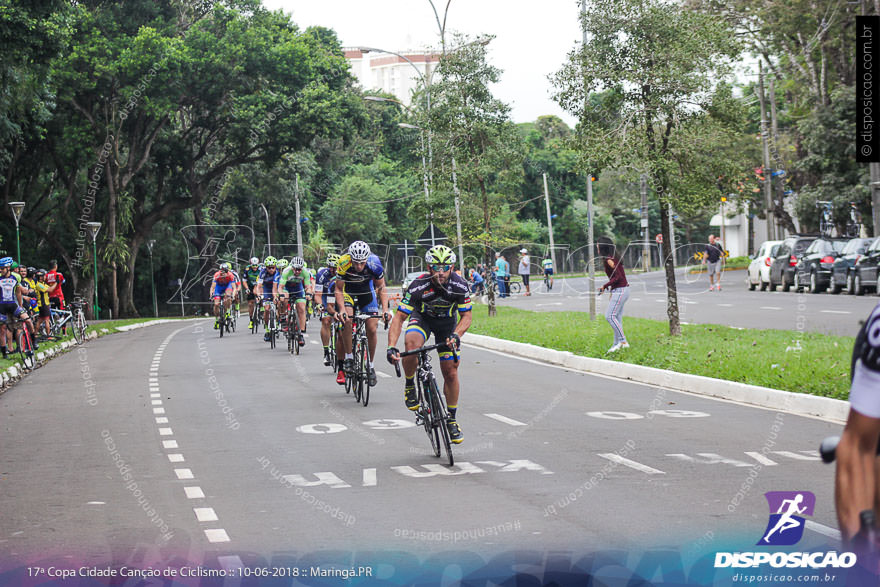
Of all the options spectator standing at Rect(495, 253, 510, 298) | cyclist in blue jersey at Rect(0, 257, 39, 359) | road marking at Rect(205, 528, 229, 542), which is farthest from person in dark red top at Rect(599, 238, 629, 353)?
spectator standing at Rect(495, 253, 510, 298)

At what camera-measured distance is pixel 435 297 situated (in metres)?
10.7

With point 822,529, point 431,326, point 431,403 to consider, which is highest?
point 431,326

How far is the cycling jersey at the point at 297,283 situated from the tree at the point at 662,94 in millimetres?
6598

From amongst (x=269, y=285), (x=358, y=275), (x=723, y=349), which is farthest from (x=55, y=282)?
(x=723, y=349)

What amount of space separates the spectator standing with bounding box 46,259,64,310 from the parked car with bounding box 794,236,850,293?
2324 cm

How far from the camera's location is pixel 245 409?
14.6 meters

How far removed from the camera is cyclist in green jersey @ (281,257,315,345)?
912 inches

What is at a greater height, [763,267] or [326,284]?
[326,284]

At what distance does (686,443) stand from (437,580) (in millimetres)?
5340

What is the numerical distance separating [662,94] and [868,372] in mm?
16897

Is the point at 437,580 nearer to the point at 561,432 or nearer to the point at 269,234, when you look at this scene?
the point at 561,432

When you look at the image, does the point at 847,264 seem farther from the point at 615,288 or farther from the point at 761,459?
the point at 761,459

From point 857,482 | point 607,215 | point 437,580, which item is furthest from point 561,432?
point 607,215

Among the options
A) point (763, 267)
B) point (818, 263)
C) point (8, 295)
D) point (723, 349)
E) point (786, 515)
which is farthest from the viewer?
point (763, 267)
